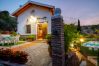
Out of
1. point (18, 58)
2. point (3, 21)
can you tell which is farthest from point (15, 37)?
Answer: point (3, 21)

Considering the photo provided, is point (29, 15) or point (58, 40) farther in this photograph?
point (29, 15)

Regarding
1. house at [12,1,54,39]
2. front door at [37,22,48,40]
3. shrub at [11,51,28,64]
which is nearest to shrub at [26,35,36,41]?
house at [12,1,54,39]

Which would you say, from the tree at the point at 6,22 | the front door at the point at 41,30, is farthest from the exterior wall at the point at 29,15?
the tree at the point at 6,22

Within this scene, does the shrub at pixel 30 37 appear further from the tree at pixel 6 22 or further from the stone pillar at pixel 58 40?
the stone pillar at pixel 58 40

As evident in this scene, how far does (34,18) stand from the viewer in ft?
51.2

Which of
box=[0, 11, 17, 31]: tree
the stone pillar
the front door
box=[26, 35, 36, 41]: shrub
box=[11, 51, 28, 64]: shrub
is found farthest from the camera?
box=[0, 11, 17, 31]: tree

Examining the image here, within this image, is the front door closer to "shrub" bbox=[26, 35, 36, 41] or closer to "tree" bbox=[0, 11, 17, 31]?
"shrub" bbox=[26, 35, 36, 41]

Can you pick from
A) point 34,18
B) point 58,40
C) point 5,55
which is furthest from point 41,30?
point 58,40

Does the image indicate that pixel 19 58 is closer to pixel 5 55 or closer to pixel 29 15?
pixel 5 55

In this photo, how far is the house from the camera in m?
15.0

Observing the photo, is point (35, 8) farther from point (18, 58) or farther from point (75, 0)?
point (18, 58)

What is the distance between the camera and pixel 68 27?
6906mm

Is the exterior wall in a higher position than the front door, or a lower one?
higher

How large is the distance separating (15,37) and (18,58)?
6.17 metres
